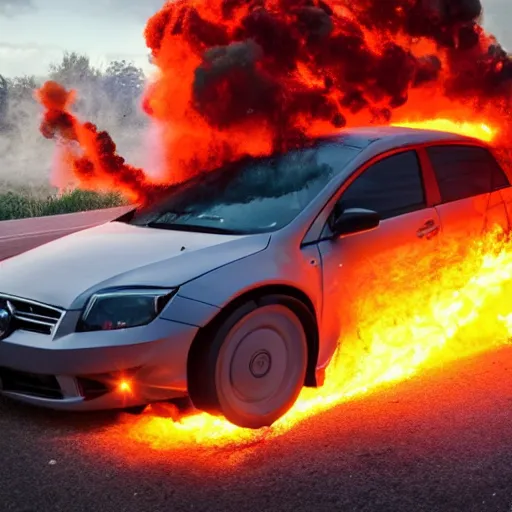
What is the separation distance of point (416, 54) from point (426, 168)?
2.44 metres

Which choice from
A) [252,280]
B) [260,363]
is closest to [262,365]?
[260,363]

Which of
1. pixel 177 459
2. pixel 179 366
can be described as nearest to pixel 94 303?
pixel 179 366

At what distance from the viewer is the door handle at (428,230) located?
5094mm

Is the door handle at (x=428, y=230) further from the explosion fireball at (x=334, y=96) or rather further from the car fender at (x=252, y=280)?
the car fender at (x=252, y=280)

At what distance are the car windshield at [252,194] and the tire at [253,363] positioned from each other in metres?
0.57

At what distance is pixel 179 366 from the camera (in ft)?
12.6

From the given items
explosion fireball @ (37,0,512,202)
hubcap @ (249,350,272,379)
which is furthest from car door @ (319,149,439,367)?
explosion fireball @ (37,0,512,202)

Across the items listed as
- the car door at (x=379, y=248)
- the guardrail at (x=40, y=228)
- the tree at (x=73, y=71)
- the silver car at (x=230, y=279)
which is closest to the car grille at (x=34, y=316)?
the silver car at (x=230, y=279)

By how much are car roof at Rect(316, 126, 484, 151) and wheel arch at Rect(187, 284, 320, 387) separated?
4.26 ft

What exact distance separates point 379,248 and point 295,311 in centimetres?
82

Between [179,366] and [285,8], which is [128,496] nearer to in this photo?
[179,366]

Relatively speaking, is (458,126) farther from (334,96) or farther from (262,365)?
(262,365)

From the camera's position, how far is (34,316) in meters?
3.92

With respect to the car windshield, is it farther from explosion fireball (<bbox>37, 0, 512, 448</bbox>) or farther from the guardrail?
the guardrail
